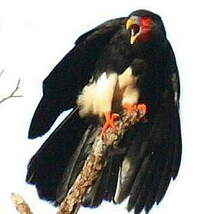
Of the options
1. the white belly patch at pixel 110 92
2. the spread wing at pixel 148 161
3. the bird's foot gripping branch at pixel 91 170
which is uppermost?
the bird's foot gripping branch at pixel 91 170

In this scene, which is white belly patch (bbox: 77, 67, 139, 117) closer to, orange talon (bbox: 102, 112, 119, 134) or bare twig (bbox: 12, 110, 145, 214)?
orange talon (bbox: 102, 112, 119, 134)

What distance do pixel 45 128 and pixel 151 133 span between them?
1006 mm

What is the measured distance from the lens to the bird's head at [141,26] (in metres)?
6.77

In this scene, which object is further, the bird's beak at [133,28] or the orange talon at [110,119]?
the bird's beak at [133,28]

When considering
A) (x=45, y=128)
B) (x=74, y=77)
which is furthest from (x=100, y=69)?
(x=45, y=128)

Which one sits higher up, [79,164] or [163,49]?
[163,49]

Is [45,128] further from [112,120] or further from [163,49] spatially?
[163,49]

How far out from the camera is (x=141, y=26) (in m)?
6.77

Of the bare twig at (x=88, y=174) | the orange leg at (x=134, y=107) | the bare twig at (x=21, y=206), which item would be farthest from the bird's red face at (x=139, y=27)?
the bare twig at (x=21, y=206)

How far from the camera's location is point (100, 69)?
6859 mm

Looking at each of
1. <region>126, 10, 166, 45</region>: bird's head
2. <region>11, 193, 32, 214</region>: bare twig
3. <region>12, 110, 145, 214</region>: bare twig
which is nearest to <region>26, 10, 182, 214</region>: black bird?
<region>126, 10, 166, 45</region>: bird's head

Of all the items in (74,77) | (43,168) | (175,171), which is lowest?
(175,171)

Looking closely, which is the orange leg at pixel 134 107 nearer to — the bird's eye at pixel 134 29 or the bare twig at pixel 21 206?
the bird's eye at pixel 134 29

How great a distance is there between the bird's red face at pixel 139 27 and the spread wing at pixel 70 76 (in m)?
0.22
